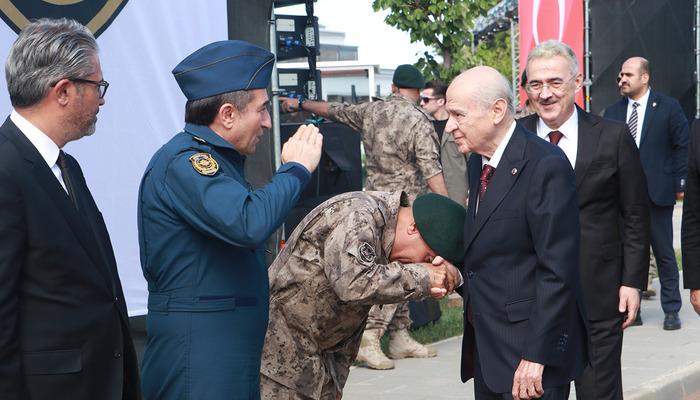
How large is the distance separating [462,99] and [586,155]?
4.01ft

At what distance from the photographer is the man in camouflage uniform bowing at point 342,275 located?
3652 millimetres

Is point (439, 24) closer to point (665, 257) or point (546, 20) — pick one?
point (546, 20)

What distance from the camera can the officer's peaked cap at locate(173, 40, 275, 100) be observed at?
3.34 meters

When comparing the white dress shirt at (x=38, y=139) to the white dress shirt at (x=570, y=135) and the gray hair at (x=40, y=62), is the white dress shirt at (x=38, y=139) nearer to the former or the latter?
the gray hair at (x=40, y=62)

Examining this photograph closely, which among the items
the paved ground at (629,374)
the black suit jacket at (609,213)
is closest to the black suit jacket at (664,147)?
the paved ground at (629,374)

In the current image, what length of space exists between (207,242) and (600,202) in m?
2.29

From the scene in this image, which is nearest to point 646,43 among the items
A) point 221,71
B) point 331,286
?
point 331,286

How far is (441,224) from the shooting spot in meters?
3.77

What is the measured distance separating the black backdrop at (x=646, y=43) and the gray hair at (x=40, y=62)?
11830mm

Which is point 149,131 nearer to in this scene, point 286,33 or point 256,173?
point 256,173

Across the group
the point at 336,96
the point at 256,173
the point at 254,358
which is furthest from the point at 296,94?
the point at 336,96

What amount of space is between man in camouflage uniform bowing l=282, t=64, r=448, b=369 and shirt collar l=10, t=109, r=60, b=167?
16.9 ft

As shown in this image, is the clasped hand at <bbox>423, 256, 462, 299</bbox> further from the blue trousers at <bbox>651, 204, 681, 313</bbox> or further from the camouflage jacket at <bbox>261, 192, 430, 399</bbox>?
the blue trousers at <bbox>651, 204, 681, 313</bbox>

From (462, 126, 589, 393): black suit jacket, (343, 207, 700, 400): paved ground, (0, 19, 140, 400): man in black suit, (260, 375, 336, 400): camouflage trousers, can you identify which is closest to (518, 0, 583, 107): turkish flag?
(343, 207, 700, 400): paved ground
